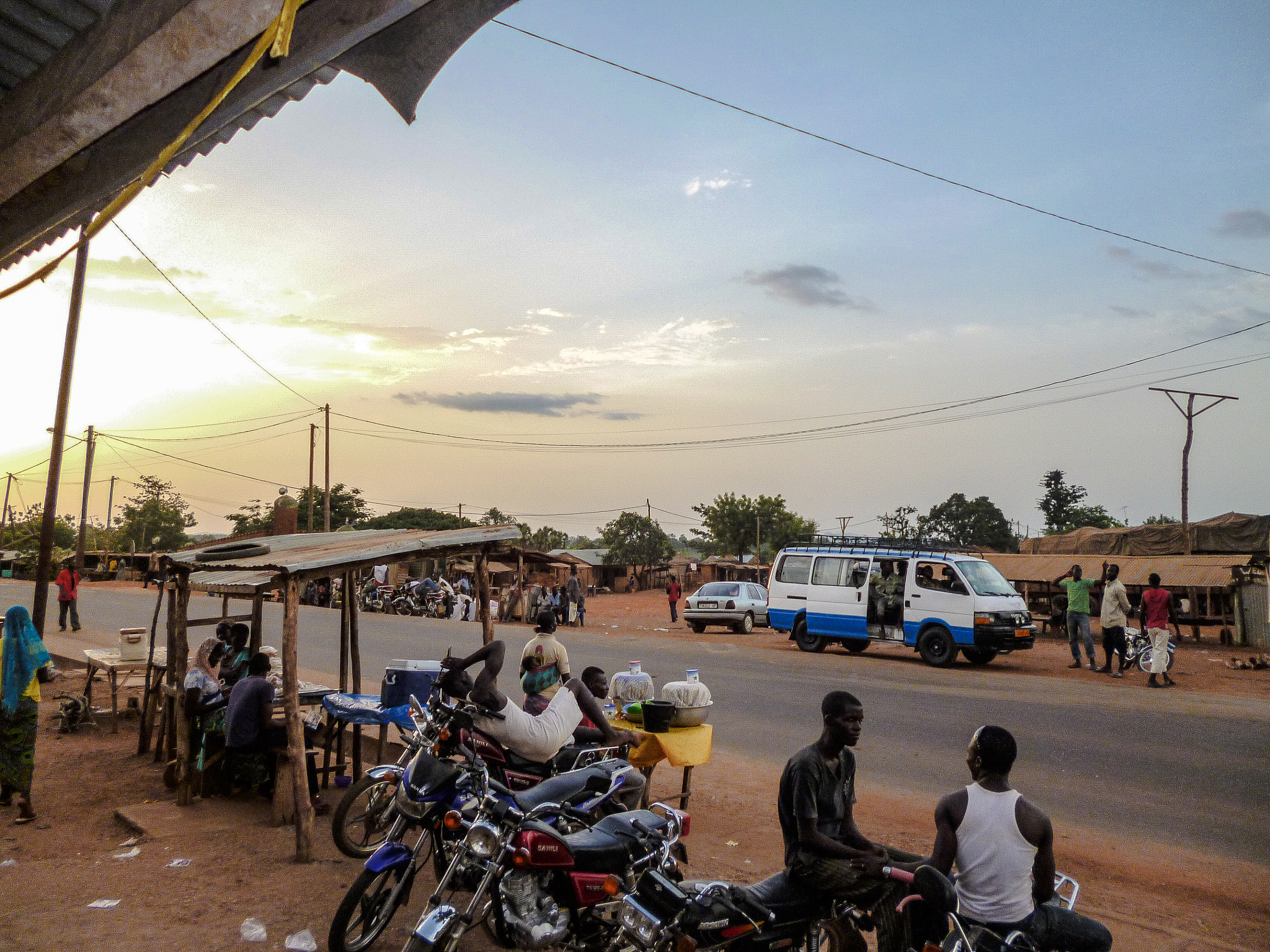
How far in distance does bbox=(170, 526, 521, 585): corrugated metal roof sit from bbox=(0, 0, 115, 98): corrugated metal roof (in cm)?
418

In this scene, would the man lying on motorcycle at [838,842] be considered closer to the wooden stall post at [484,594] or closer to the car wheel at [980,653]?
the wooden stall post at [484,594]

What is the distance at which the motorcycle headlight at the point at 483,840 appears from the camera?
13.4 ft

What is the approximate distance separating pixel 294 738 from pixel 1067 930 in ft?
16.8

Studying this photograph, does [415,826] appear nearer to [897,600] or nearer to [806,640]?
[897,600]

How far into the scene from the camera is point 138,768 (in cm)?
890

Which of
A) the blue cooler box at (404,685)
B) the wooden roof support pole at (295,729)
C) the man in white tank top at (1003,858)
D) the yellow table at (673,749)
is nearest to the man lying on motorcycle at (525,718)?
the yellow table at (673,749)

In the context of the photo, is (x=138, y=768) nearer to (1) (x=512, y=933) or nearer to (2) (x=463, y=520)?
(1) (x=512, y=933)

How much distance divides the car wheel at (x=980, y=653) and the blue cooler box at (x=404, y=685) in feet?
41.8

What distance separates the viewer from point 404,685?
7.07 m

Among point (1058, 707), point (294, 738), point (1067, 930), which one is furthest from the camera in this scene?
point (1058, 707)

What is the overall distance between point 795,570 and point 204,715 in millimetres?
14450

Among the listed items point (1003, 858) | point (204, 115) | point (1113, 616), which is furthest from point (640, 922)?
point (1113, 616)

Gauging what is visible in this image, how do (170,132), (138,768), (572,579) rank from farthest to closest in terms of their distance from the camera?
(572,579) → (138,768) → (170,132)

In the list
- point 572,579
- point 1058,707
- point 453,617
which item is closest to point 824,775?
point 1058,707
